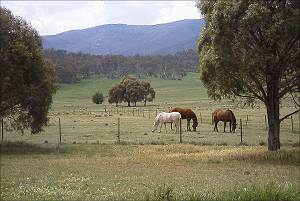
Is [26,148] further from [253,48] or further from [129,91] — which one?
[129,91]

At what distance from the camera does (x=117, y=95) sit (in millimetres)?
136125

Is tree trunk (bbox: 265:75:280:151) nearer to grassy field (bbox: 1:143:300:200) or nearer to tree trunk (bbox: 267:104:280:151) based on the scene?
tree trunk (bbox: 267:104:280:151)

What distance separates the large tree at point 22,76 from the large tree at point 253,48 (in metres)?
12.9

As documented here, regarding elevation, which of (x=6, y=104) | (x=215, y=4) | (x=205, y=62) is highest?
(x=215, y=4)

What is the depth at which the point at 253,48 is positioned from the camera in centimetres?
2655

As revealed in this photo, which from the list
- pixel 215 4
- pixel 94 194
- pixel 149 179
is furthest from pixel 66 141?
pixel 94 194

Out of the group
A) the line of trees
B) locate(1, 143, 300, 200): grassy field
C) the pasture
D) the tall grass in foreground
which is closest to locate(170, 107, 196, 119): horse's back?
the pasture

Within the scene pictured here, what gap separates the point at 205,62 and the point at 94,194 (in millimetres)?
15424

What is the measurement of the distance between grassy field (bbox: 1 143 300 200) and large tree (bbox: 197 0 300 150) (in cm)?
412

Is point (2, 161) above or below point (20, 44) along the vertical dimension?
below

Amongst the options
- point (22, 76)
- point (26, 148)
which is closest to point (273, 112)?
point (26, 148)

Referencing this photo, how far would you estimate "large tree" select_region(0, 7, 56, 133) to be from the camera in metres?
33.7

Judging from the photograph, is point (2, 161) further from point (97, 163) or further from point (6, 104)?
point (6, 104)

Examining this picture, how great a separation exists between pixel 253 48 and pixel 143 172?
973 cm
